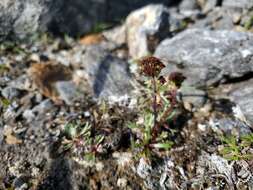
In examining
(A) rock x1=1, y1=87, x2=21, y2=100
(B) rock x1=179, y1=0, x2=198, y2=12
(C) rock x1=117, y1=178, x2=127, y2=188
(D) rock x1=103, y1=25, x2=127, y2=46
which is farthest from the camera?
(B) rock x1=179, y1=0, x2=198, y2=12

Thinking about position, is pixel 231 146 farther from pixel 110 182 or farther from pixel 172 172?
pixel 110 182

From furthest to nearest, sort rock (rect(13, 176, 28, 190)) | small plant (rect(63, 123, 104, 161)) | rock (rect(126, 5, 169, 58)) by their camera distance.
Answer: rock (rect(126, 5, 169, 58)), small plant (rect(63, 123, 104, 161)), rock (rect(13, 176, 28, 190))

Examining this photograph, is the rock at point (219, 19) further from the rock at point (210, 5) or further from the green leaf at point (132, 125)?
the green leaf at point (132, 125)

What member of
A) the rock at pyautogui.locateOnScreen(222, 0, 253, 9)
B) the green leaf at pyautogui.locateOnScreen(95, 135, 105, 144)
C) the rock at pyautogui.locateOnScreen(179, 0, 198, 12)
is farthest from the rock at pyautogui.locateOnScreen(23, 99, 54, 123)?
the rock at pyautogui.locateOnScreen(222, 0, 253, 9)

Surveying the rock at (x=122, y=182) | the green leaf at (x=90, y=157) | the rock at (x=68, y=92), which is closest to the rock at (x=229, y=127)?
the rock at (x=122, y=182)

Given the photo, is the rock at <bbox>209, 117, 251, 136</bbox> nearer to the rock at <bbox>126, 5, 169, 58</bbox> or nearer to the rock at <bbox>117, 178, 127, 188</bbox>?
the rock at <bbox>117, 178, 127, 188</bbox>

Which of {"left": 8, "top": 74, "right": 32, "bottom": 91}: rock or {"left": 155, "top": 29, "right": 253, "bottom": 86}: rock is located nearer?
{"left": 155, "top": 29, "right": 253, "bottom": 86}: rock
